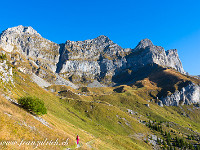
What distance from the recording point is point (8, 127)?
93.1ft

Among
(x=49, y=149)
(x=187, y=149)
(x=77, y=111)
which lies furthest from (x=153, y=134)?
(x=49, y=149)

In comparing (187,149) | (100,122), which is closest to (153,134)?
(187,149)

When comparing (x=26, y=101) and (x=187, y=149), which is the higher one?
(x=187, y=149)

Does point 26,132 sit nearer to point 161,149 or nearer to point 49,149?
point 49,149

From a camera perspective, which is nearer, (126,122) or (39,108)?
(39,108)

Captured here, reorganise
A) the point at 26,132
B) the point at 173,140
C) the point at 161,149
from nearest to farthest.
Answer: the point at 26,132 → the point at 161,149 → the point at 173,140

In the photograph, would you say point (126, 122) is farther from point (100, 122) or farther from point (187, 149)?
point (187, 149)

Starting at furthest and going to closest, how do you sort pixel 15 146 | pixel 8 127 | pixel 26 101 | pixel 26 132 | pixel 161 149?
pixel 161 149, pixel 26 101, pixel 26 132, pixel 8 127, pixel 15 146

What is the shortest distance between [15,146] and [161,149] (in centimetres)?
11991

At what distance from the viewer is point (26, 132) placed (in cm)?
3097

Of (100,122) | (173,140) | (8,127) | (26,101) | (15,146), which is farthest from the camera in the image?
(173,140)

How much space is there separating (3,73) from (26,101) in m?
42.3

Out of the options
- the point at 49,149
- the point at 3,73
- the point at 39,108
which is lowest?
the point at 49,149

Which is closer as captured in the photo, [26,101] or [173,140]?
[26,101]
